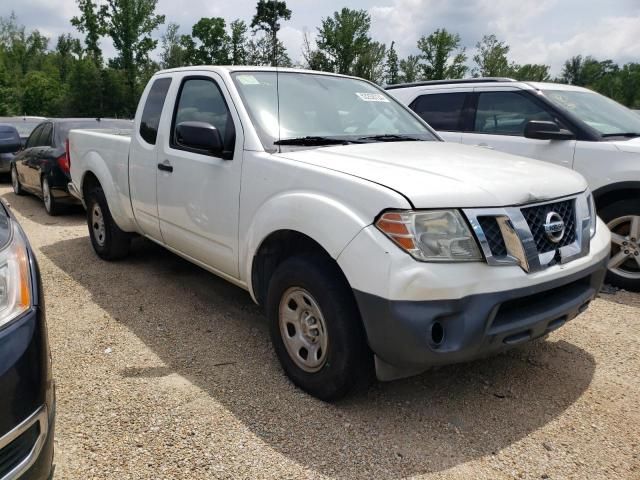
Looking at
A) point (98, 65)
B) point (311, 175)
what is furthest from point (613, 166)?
point (98, 65)

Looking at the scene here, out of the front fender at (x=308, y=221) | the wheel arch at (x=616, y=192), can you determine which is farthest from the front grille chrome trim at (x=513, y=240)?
the wheel arch at (x=616, y=192)

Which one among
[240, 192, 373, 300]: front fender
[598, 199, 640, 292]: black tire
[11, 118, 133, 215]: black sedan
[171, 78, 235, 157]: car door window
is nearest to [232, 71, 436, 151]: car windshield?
[171, 78, 235, 157]: car door window

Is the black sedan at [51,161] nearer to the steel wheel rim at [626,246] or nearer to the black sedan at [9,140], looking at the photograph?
the black sedan at [9,140]

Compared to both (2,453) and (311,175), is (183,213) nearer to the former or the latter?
(311,175)

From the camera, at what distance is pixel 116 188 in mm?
4988

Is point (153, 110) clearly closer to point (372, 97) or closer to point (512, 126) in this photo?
point (372, 97)

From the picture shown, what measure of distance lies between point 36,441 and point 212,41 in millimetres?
55241

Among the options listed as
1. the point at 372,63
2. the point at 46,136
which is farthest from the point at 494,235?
the point at 372,63

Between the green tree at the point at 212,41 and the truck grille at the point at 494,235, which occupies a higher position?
the green tree at the point at 212,41

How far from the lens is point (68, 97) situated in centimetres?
4816

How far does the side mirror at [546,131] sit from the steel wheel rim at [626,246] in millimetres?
923

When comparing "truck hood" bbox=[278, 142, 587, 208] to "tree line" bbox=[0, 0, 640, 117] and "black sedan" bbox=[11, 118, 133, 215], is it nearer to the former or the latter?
"black sedan" bbox=[11, 118, 133, 215]

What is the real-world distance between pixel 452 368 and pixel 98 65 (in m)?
50.2

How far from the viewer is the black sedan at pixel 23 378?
1742mm
